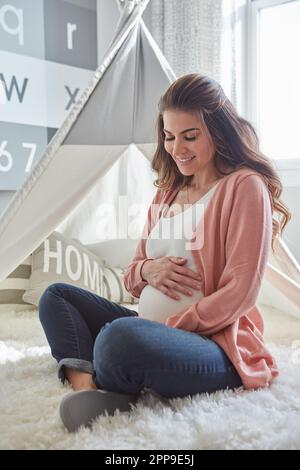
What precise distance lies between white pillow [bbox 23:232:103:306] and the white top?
96cm

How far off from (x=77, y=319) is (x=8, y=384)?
0.22 m

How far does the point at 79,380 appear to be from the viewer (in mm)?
1287

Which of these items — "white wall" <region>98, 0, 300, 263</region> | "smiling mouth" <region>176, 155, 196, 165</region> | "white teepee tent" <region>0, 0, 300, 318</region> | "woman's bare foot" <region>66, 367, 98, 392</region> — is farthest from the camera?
"white wall" <region>98, 0, 300, 263</region>

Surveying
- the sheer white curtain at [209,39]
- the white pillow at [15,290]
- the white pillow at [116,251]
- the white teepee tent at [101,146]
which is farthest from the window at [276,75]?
the white pillow at [15,290]

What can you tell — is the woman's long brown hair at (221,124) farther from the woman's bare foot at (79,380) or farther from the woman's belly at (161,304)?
the woman's bare foot at (79,380)

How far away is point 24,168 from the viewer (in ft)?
9.18

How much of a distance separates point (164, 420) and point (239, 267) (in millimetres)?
338

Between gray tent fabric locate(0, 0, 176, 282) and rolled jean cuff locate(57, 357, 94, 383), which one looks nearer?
rolled jean cuff locate(57, 357, 94, 383)

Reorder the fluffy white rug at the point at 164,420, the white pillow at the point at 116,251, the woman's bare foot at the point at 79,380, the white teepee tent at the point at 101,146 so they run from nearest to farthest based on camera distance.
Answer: the fluffy white rug at the point at 164,420 < the woman's bare foot at the point at 79,380 < the white teepee tent at the point at 101,146 < the white pillow at the point at 116,251

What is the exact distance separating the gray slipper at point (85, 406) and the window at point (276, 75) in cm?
209

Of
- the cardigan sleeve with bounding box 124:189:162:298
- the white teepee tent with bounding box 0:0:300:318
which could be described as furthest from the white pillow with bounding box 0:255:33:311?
the cardigan sleeve with bounding box 124:189:162:298

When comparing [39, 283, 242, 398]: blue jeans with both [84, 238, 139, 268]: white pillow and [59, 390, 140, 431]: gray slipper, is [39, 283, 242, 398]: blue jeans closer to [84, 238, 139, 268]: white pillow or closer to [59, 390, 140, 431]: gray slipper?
[59, 390, 140, 431]: gray slipper

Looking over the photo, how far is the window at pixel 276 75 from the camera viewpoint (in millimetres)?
3002

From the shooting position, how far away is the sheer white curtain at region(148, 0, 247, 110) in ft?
9.59
